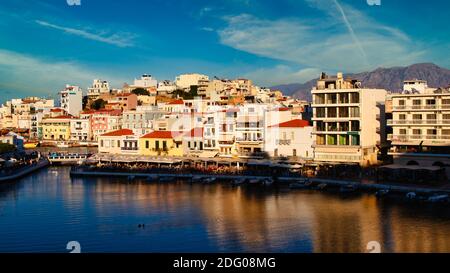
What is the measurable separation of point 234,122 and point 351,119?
10.4 meters

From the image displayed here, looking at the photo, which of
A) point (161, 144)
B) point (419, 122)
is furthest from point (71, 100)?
point (419, 122)

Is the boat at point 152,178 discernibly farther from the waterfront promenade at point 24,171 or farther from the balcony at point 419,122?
the balcony at point 419,122

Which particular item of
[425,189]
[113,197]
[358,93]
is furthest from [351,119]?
[113,197]

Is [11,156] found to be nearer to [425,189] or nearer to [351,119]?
[351,119]

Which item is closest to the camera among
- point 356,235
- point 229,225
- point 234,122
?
point 356,235

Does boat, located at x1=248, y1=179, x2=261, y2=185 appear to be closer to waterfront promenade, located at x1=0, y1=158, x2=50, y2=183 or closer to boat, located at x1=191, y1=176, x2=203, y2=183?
boat, located at x1=191, y1=176, x2=203, y2=183

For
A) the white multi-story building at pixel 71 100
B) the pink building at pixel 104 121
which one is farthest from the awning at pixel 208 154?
the white multi-story building at pixel 71 100

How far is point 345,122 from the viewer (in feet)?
105

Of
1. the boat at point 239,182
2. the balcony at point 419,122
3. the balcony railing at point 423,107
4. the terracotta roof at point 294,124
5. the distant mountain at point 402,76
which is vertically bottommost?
the boat at point 239,182

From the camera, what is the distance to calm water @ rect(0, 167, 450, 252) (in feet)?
55.1

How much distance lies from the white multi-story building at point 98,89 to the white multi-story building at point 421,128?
65.0m

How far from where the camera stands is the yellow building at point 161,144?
138 feet
